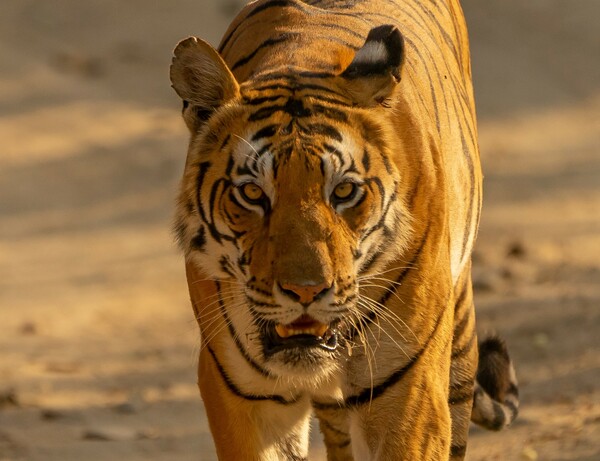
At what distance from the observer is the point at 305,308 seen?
294 cm

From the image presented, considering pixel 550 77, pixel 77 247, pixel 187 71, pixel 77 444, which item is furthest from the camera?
pixel 550 77

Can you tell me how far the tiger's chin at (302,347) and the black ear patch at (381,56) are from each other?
63cm

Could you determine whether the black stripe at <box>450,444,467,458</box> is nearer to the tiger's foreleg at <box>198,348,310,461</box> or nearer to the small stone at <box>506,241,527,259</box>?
the tiger's foreleg at <box>198,348,310,461</box>

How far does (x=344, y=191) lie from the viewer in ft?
9.96

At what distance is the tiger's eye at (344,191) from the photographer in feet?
9.93

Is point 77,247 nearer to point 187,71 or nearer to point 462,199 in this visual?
point 462,199

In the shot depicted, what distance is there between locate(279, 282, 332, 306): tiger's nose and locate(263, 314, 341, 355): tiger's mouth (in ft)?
0.35

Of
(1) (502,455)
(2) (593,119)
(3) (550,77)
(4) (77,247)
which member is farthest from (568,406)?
(3) (550,77)

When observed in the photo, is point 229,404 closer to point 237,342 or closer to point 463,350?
point 237,342

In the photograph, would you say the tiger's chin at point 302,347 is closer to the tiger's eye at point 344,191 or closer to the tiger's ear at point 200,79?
the tiger's eye at point 344,191

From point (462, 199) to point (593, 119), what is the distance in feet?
18.9

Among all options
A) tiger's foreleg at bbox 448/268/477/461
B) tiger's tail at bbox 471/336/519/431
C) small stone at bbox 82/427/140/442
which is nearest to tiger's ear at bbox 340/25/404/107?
tiger's foreleg at bbox 448/268/477/461

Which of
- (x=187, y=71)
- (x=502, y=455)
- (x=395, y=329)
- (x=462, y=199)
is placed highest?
(x=187, y=71)

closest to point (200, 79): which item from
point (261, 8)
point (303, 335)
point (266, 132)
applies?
point (266, 132)
